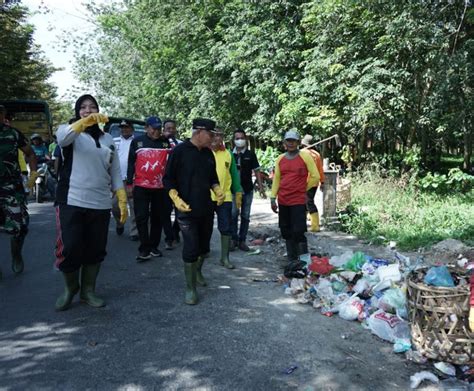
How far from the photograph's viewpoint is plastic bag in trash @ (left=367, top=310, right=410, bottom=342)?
158 inches

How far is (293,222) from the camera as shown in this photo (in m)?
6.27

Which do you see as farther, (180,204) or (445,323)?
(180,204)

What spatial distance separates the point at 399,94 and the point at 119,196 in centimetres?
902

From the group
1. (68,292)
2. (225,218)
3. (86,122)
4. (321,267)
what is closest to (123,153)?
(225,218)

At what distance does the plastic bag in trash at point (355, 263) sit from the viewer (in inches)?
222

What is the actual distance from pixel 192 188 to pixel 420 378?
105 inches

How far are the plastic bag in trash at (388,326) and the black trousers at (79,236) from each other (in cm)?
260

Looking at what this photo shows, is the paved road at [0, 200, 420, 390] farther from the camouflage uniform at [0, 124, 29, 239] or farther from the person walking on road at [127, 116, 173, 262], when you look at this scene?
the person walking on road at [127, 116, 173, 262]

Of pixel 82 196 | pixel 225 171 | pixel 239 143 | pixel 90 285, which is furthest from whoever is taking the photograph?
pixel 239 143

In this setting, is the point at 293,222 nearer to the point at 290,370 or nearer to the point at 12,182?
the point at 290,370

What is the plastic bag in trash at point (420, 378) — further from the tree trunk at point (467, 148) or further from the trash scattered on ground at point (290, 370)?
the tree trunk at point (467, 148)

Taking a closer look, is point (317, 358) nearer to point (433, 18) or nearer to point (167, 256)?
point (167, 256)

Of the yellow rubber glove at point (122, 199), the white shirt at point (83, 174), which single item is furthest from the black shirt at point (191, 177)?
the white shirt at point (83, 174)

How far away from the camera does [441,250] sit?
6.84 m
